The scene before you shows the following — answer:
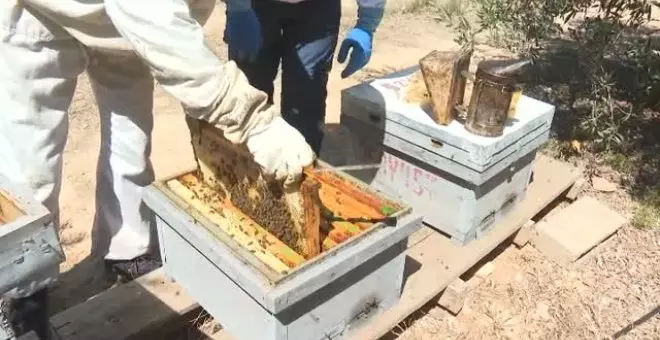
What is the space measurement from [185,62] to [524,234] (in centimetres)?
189

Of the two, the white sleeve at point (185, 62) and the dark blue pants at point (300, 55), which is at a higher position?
the white sleeve at point (185, 62)

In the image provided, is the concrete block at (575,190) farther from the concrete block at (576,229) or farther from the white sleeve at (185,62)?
the white sleeve at (185,62)

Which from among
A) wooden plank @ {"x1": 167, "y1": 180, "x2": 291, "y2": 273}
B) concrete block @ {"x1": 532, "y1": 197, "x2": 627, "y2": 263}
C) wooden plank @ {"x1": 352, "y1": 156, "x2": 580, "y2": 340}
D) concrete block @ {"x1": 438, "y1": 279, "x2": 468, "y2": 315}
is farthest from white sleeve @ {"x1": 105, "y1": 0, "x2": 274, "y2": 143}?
concrete block @ {"x1": 532, "y1": 197, "x2": 627, "y2": 263}

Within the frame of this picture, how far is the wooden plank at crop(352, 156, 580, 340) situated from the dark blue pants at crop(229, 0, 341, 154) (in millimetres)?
715

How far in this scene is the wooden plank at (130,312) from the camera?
7.18ft

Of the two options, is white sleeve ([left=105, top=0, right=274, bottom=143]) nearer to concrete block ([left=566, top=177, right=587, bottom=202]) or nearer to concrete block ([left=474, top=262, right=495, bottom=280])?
concrete block ([left=474, top=262, right=495, bottom=280])

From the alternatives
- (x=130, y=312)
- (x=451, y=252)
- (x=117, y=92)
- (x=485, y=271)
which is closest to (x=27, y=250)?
(x=130, y=312)

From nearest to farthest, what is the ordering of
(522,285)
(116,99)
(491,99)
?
1. (116,99)
2. (491,99)
3. (522,285)

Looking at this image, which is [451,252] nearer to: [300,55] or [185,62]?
[300,55]

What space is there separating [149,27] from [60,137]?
728mm

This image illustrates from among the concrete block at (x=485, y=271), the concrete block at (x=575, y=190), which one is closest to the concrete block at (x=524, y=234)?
the concrete block at (x=485, y=271)

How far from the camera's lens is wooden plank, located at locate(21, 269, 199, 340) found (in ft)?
7.18

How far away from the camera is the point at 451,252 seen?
272cm

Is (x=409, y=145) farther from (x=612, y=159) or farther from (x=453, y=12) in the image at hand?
(x=453, y=12)
